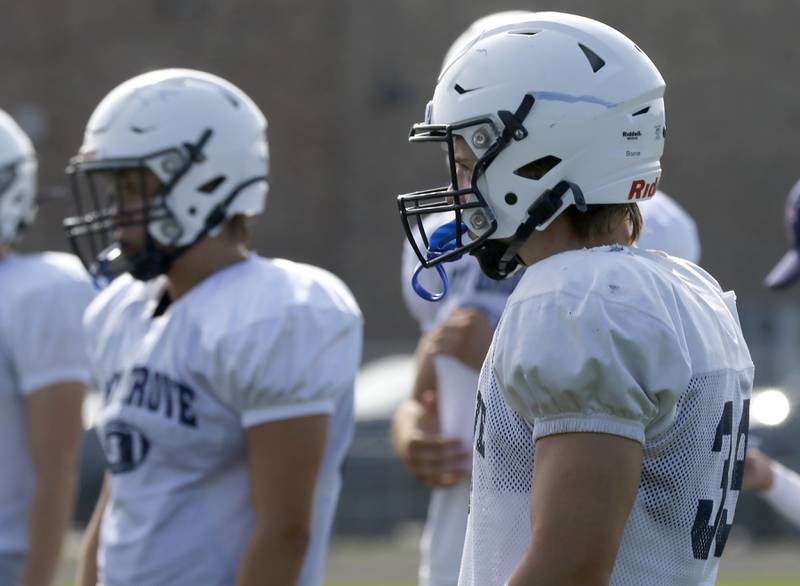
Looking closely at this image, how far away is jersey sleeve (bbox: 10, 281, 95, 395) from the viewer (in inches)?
144

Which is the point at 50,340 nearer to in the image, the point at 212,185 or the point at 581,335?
the point at 212,185

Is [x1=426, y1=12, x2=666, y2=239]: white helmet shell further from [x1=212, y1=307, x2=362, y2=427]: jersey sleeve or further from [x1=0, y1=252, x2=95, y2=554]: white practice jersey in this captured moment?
[x1=0, y1=252, x2=95, y2=554]: white practice jersey

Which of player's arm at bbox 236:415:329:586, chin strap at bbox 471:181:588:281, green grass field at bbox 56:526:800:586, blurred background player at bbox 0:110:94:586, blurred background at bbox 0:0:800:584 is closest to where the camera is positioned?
chin strap at bbox 471:181:588:281

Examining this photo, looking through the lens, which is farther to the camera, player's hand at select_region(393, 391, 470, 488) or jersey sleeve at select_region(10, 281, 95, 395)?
jersey sleeve at select_region(10, 281, 95, 395)

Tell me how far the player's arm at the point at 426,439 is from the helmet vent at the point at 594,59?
1371mm

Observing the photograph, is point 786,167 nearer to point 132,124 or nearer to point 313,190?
point 313,190

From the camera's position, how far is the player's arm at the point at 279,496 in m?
2.86

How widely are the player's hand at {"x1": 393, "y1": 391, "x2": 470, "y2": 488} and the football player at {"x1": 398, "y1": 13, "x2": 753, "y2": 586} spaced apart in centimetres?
125

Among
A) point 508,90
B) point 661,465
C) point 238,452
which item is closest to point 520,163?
point 508,90

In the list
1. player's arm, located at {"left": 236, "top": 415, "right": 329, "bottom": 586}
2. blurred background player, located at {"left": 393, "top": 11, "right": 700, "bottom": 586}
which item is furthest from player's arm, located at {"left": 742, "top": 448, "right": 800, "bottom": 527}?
player's arm, located at {"left": 236, "top": 415, "right": 329, "bottom": 586}

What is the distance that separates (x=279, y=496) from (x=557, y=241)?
0.90m

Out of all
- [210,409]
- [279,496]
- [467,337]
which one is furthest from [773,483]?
[210,409]

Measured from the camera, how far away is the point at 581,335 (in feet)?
6.43

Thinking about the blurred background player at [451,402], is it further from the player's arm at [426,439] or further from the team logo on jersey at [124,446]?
the team logo on jersey at [124,446]
